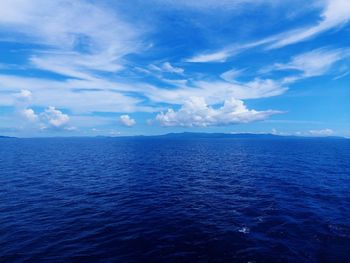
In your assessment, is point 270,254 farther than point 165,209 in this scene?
No

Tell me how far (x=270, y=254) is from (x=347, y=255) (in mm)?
8789

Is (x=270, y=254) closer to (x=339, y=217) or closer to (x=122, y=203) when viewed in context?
(x=339, y=217)

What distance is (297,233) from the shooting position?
32969 mm

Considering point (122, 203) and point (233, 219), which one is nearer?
point (233, 219)

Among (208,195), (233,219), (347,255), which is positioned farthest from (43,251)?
(347,255)

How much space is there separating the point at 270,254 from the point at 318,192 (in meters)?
33.4

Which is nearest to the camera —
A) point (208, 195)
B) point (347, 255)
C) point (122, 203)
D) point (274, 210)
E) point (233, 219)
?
point (347, 255)

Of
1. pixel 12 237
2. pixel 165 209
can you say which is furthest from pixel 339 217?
pixel 12 237

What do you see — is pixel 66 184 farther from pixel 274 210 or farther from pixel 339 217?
pixel 339 217

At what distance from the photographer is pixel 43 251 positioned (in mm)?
28875

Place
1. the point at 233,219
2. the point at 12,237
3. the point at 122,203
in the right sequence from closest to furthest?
the point at 12,237, the point at 233,219, the point at 122,203

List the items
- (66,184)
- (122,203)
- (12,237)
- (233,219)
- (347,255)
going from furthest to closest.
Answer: (66,184) < (122,203) < (233,219) < (12,237) < (347,255)

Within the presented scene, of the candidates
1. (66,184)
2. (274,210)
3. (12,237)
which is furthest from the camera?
(66,184)

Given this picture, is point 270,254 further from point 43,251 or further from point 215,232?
point 43,251
